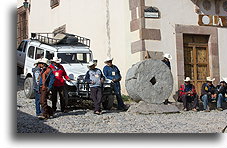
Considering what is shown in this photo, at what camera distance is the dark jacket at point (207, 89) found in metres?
8.73

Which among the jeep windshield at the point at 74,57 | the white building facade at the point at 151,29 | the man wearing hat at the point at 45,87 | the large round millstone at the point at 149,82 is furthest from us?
the white building facade at the point at 151,29

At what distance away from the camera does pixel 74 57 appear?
8.39 m

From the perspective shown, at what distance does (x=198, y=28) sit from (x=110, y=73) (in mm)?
2314

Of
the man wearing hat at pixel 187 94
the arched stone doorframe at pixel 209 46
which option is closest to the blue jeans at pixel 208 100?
the man wearing hat at pixel 187 94

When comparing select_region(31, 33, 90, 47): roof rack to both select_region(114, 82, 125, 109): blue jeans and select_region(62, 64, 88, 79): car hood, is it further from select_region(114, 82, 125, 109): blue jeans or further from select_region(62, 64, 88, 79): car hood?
select_region(114, 82, 125, 109): blue jeans

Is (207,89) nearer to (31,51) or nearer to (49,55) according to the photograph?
(49,55)

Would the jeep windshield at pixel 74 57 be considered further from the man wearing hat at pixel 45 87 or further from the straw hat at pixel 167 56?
the man wearing hat at pixel 45 87

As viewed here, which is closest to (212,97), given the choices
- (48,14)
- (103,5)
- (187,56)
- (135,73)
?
(187,56)

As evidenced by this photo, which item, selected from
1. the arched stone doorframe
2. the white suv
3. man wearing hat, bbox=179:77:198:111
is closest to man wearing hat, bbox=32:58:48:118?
the white suv

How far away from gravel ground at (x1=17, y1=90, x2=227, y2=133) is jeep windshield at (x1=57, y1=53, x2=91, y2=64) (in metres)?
1.04

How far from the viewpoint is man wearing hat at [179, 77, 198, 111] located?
27.6 ft

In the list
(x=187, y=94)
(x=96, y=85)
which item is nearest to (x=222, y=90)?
(x=187, y=94)

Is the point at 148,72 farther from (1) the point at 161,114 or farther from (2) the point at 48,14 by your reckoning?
(2) the point at 48,14

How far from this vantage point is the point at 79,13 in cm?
942
